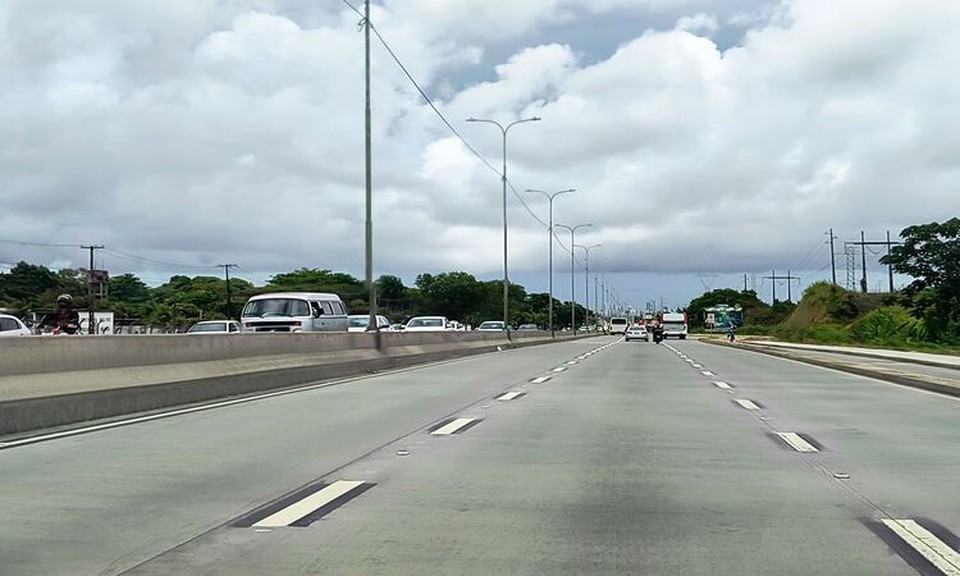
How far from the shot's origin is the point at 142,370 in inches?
604

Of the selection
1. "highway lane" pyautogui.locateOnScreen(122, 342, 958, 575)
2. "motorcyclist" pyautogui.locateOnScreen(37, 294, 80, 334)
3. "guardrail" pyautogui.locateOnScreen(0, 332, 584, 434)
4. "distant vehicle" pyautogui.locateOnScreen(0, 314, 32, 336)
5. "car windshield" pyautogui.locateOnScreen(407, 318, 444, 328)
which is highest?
"motorcyclist" pyautogui.locateOnScreen(37, 294, 80, 334)

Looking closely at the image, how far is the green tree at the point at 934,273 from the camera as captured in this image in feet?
199

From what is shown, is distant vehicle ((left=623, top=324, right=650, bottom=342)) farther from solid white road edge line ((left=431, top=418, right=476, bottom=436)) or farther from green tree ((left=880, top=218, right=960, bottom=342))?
solid white road edge line ((left=431, top=418, right=476, bottom=436))

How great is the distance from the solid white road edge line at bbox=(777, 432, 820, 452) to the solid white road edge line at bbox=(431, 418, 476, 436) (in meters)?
4.24

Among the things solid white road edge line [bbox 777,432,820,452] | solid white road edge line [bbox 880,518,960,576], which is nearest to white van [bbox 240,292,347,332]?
solid white road edge line [bbox 777,432,820,452]

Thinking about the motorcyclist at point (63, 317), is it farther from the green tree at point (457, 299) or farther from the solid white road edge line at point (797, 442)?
the green tree at point (457, 299)

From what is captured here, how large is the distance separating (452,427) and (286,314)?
18700 millimetres

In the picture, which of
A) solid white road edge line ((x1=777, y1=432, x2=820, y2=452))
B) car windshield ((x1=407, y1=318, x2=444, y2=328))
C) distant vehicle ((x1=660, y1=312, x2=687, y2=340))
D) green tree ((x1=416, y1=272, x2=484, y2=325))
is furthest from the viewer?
green tree ((x1=416, y1=272, x2=484, y2=325))

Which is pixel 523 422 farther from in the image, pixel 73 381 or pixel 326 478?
pixel 73 381

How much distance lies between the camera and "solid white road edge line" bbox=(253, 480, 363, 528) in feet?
23.4

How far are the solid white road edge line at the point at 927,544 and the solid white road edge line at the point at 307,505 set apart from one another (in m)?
4.35

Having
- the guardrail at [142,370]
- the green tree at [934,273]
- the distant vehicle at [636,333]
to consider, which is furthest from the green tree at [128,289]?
the guardrail at [142,370]

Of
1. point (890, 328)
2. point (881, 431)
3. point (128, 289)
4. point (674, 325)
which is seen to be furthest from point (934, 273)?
point (128, 289)

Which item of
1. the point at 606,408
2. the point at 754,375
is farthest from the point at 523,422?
the point at 754,375
